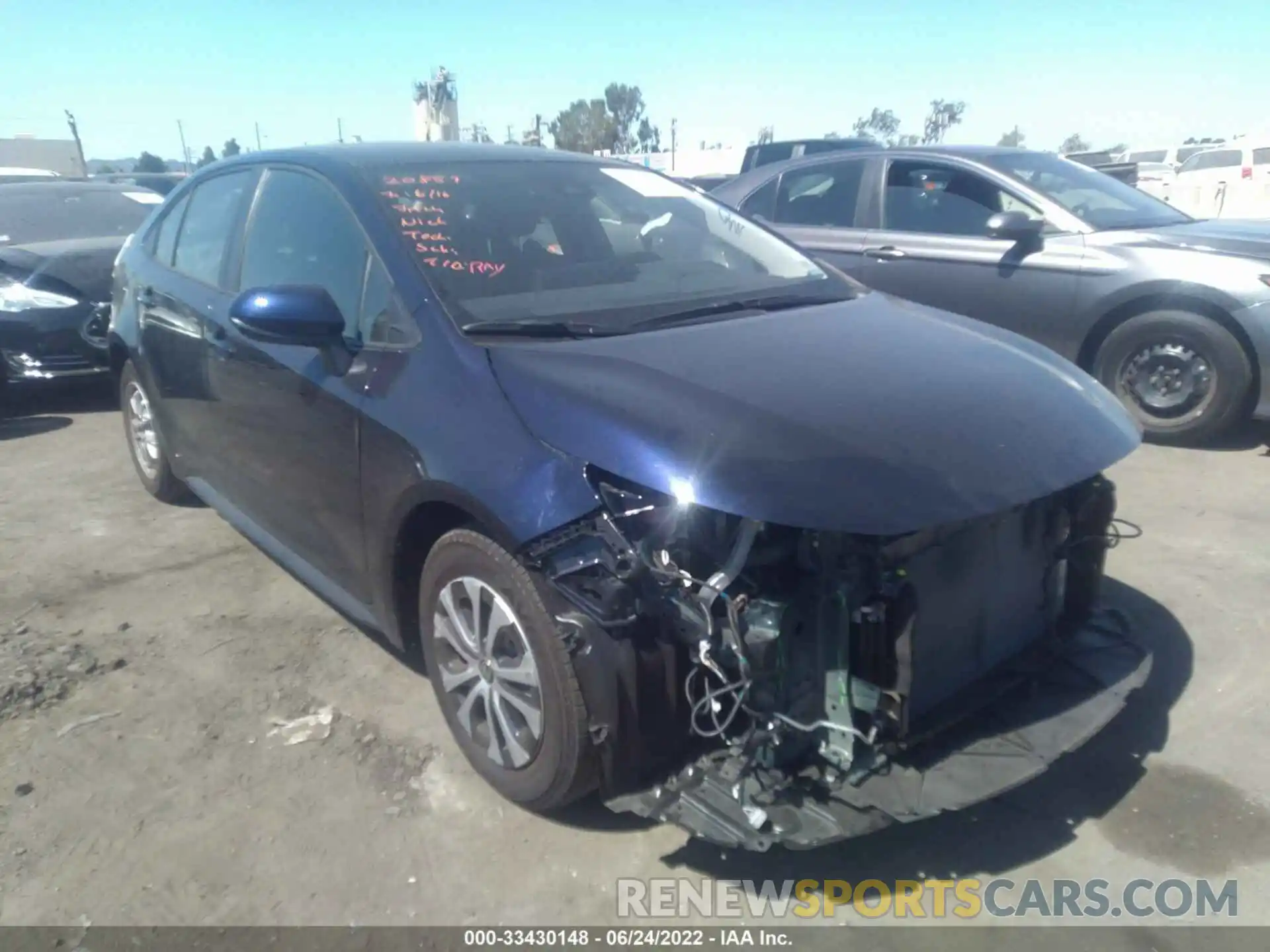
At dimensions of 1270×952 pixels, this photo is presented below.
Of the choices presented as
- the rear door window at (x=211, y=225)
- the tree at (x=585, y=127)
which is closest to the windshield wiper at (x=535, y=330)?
the rear door window at (x=211, y=225)

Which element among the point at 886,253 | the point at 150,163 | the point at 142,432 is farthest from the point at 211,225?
the point at 150,163

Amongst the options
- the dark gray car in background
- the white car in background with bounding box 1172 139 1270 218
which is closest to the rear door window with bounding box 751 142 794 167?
the white car in background with bounding box 1172 139 1270 218

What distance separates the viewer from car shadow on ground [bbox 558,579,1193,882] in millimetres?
2551

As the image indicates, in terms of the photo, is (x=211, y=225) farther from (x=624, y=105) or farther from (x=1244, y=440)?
(x=624, y=105)

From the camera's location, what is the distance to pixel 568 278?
10.4 feet

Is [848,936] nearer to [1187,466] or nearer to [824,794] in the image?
[824,794]

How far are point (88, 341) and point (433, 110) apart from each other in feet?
45.4

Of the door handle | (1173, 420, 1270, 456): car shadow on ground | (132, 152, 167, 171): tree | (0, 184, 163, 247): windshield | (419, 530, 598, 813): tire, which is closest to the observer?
(419, 530, 598, 813): tire

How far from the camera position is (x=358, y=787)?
9.58 feet

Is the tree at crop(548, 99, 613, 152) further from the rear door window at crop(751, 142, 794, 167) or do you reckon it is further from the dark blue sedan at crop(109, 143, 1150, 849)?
the dark blue sedan at crop(109, 143, 1150, 849)

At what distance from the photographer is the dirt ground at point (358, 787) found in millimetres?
2521

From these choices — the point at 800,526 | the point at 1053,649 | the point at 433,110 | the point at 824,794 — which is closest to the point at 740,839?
the point at 824,794

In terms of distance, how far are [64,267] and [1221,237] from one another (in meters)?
7.58

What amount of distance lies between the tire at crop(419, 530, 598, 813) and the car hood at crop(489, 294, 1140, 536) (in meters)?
0.40
